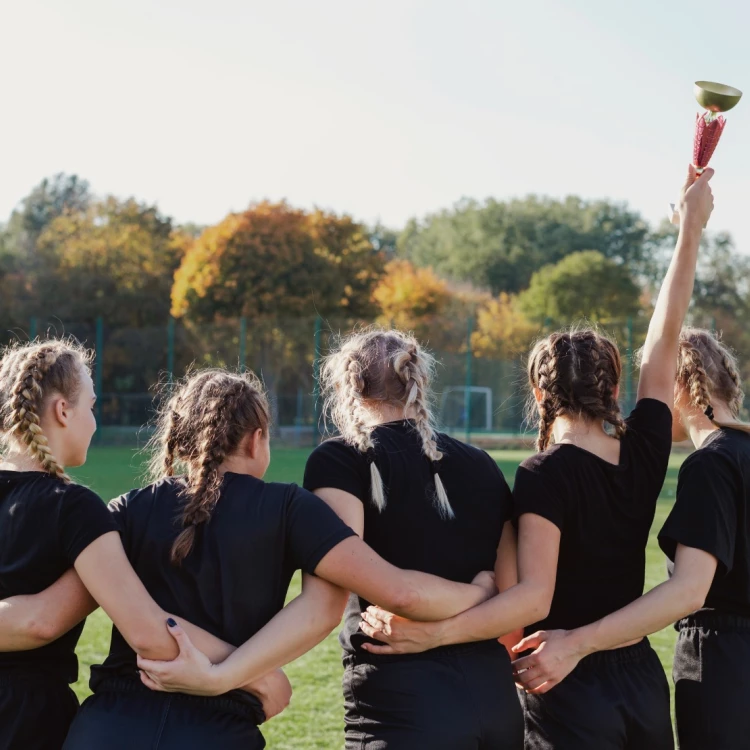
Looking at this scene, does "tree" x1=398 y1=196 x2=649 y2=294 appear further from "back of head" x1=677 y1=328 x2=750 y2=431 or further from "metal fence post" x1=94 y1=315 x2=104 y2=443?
"back of head" x1=677 y1=328 x2=750 y2=431

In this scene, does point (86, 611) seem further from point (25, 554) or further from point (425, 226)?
point (425, 226)

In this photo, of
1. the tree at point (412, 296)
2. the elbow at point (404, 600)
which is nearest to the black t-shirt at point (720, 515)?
the elbow at point (404, 600)

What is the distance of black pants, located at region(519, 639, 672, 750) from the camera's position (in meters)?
2.37

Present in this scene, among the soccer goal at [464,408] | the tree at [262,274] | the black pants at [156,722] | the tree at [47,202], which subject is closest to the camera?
the black pants at [156,722]

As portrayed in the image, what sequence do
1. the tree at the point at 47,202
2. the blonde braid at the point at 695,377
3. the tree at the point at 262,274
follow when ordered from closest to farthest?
the blonde braid at the point at 695,377 < the tree at the point at 262,274 < the tree at the point at 47,202

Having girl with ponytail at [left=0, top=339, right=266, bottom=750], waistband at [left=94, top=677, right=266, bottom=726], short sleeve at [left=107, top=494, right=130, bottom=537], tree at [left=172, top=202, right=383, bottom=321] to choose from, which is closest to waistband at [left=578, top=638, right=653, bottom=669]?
waistband at [left=94, top=677, right=266, bottom=726]

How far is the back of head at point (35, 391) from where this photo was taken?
2314 mm

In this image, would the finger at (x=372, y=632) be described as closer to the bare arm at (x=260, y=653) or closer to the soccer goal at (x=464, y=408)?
the bare arm at (x=260, y=653)

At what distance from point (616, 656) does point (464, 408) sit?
24.7 m

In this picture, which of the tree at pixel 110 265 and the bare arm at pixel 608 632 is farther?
the tree at pixel 110 265

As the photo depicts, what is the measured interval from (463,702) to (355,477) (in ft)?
1.95

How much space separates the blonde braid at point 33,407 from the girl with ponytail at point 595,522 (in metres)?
1.19

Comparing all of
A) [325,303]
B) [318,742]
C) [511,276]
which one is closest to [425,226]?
[511,276]

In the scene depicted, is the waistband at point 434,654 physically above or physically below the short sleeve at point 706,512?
below
